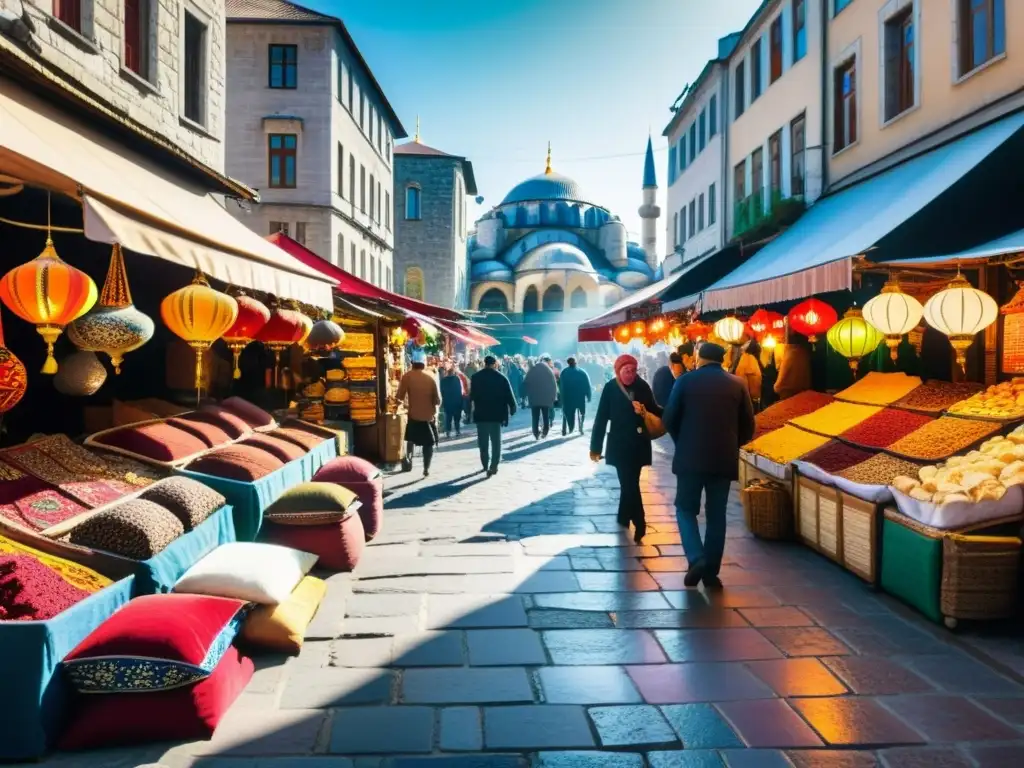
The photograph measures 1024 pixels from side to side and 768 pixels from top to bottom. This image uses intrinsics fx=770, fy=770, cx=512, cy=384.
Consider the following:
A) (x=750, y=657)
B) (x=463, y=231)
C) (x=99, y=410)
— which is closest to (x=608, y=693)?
(x=750, y=657)

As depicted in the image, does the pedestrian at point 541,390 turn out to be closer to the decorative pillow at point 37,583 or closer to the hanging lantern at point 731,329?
the hanging lantern at point 731,329

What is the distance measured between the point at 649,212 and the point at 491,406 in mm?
47788

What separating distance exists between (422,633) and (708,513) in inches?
90.9

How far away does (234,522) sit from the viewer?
Result: 5500mm

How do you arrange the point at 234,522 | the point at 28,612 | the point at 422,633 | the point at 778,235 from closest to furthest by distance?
the point at 28,612 → the point at 422,633 → the point at 234,522 → the point at 778,235

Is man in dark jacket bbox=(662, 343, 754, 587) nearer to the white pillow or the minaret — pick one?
the white pillow

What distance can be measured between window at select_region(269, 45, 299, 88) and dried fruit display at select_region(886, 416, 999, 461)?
892 inches

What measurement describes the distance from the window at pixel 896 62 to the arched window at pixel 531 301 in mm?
39778

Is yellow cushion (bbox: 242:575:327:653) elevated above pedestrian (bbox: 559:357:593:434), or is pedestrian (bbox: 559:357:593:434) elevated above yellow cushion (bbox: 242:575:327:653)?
pedestrian (bbox: 559:357:593:434)

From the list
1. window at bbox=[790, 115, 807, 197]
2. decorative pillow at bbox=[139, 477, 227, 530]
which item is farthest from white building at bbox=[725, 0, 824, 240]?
decorative pillow at bbox=[139, 477, 227, 530]

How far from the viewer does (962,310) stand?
5840mm

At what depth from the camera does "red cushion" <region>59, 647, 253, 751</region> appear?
10.5 feet

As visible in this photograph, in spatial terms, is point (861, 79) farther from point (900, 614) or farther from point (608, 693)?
point (608, 693)

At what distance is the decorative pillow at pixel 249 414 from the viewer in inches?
306
